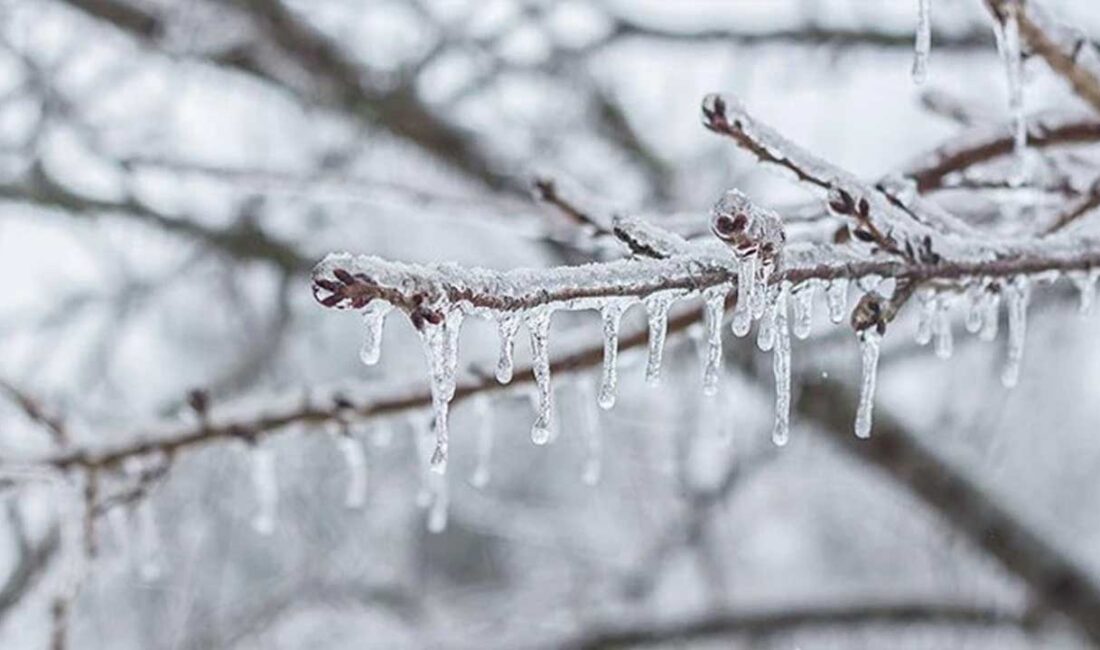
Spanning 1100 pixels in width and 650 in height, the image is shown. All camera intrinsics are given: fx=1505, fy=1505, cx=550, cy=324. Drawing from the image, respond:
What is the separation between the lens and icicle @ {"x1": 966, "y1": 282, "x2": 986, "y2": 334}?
0.85 meters

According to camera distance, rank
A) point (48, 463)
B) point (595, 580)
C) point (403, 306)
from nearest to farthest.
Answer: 1. point (403, 306)
2. point (48, 463)
3. point (595, 580)

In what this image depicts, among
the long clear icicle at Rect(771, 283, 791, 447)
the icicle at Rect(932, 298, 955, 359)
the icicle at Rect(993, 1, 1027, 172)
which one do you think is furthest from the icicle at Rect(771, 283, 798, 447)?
the icicle at Rect(993, 1, 1027, 172)

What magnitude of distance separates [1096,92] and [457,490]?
386 centimetres

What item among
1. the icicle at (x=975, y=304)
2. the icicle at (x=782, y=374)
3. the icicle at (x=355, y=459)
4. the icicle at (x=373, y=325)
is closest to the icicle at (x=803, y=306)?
the icicle at (x=782, y=374)

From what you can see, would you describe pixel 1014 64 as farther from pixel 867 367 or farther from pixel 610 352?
pixel 610 352

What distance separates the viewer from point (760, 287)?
A: 2.30 ft

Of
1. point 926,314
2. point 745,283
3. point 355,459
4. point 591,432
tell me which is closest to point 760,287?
point 745,283

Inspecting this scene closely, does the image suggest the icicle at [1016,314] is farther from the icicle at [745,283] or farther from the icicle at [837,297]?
the icicle at [745,283]

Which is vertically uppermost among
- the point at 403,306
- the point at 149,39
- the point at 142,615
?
the point at 149,39

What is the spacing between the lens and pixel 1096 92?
0.91 meters

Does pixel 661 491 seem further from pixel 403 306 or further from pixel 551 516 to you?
pixel 403 306

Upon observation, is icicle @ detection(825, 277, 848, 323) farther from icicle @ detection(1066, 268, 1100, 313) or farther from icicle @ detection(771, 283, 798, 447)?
icicle @ detection(1066, 268, 1100, 313)

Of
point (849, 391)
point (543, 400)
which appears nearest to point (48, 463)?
point (543, 400)

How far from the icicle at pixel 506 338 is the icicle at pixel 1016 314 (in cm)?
31
